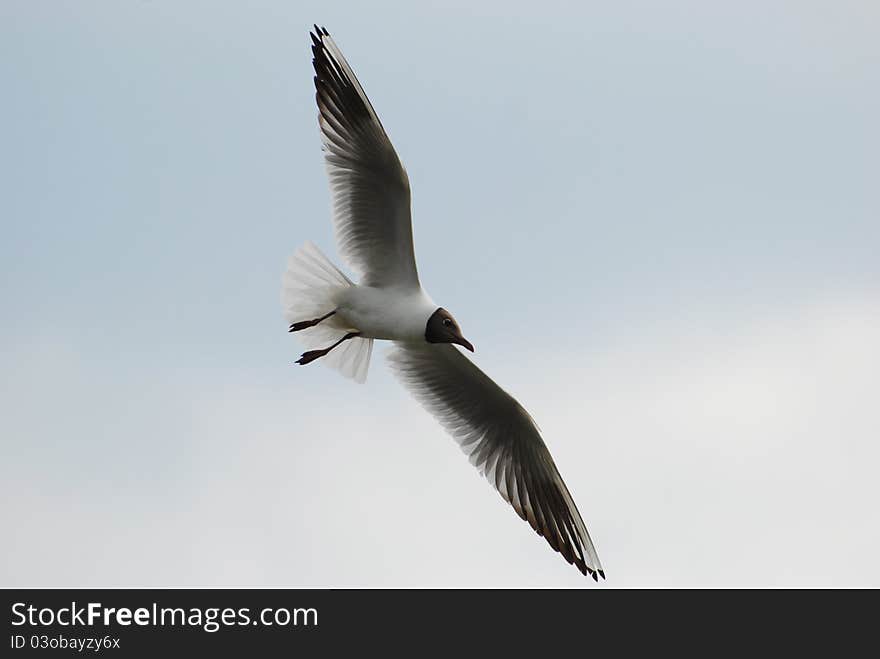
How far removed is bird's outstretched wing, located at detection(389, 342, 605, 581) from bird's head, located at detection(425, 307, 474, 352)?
52cm

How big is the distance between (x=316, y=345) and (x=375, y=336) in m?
0.35

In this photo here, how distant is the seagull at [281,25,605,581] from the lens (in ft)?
21.5

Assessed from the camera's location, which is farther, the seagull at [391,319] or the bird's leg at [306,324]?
the bird's leg at [306,324]

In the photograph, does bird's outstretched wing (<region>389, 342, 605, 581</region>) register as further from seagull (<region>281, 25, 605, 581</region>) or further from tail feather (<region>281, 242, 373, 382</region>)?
tail feather (<region>281, 242, 373, 382</region>)

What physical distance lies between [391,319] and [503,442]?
1.25 m

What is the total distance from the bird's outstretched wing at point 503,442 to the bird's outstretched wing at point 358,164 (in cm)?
86

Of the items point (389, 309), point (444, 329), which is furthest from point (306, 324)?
point (444, 329)

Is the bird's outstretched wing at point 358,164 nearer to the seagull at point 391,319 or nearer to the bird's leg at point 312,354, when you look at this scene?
the seagull at point 391,319

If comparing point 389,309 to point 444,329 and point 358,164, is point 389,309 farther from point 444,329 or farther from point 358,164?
point 358,164

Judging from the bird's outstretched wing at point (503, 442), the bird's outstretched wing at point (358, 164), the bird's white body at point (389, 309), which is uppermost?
the bird's outstretched wing at point (358, 164)

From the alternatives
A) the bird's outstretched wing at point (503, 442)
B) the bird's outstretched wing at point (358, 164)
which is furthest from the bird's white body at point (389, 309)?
the bird's outstretched wing at point (503, 442)

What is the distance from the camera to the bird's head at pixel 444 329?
22.0 ft

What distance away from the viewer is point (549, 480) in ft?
24.6
